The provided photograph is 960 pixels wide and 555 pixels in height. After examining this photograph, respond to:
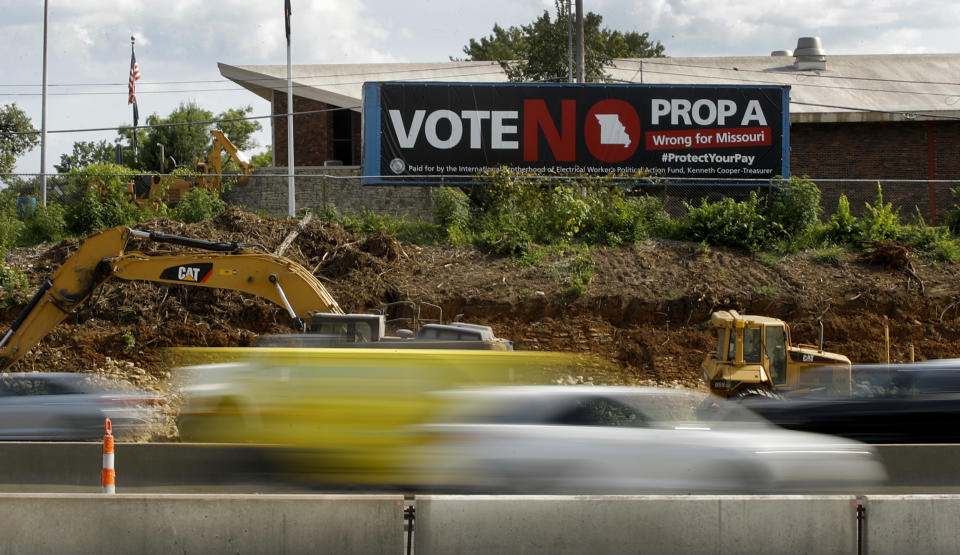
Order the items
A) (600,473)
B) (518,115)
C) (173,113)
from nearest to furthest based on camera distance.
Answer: (600,473), (518,115), (173,113)

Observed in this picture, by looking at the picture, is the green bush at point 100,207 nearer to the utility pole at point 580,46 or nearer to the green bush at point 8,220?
the green bush at point 8,220

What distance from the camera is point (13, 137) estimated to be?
55.0 m

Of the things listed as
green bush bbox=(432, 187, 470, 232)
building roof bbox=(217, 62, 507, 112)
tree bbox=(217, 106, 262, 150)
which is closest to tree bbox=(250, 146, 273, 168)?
tree bbox=(217, 106, 262, 150)

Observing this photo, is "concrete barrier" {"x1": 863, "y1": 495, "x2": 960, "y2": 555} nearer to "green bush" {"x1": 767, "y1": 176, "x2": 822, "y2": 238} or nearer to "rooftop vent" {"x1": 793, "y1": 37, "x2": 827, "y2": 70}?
"green bush" {"x1": 767, "y1": 176, "x2": 822, "y2": 238}

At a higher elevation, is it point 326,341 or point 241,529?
point 326,341

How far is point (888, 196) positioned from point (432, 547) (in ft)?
80.0

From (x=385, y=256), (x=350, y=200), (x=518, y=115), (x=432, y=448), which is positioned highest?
(x=518, y=115)

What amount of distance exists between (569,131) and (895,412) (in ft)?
52.4

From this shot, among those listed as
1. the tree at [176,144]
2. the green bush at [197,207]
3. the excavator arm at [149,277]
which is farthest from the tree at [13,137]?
the excavator arm at [149,277]

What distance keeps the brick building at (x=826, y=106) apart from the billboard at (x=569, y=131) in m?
2.96

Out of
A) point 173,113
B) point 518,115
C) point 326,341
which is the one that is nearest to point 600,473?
point 326,341

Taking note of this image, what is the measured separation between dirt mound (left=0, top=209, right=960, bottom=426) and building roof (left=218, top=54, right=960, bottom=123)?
1097 centimetres

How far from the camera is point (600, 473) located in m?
8.71

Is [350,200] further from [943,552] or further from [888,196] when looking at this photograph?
[943,552]
